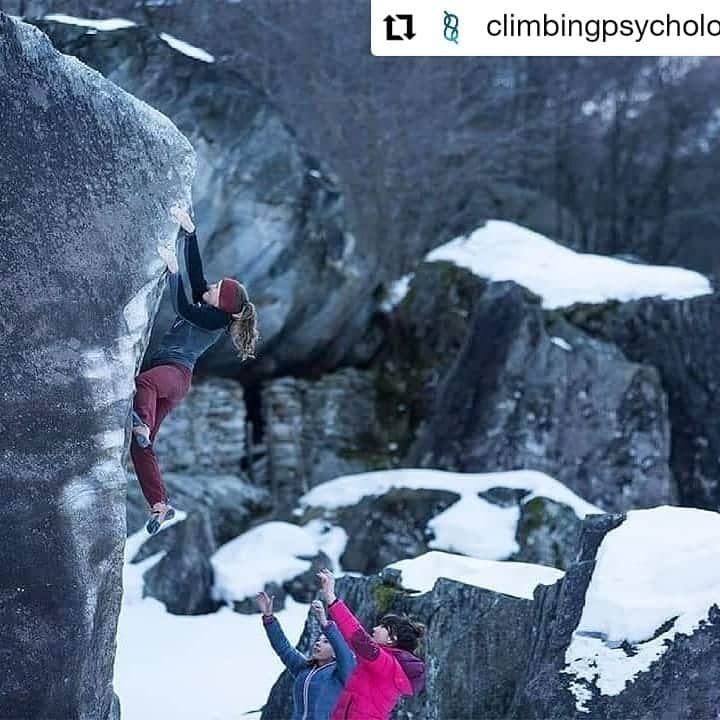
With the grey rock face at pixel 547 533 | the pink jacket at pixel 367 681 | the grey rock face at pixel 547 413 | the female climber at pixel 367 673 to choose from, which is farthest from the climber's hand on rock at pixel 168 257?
the grey rock face at pixel 547 413

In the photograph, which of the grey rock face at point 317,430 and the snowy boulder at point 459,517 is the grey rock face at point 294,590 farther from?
the grey rock face at point 317,430

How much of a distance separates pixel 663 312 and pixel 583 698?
24.6ft

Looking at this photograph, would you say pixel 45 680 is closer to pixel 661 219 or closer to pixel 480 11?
pixel 480 11

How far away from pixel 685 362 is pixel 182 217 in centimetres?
816

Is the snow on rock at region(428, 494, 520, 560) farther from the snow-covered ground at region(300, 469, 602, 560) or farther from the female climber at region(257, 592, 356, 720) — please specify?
the female climber at region(257, 592, 356, 720)

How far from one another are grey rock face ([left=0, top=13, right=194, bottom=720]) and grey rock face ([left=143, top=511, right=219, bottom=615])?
14.4 ft

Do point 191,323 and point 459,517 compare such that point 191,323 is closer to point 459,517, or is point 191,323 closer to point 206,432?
point 459,517

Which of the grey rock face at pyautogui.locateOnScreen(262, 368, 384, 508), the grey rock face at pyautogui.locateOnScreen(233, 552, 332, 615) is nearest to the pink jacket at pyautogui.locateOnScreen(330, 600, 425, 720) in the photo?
the grey rock face at pyautogui.locateOnScreen(233, 552, 332, 615)

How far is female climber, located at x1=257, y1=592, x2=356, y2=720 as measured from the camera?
3.54 metres

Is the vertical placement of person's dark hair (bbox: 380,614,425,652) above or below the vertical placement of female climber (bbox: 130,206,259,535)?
below

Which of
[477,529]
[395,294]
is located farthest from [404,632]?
[395,294]

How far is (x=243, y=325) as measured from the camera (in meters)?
3.93

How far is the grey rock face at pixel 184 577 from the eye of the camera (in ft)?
25.7

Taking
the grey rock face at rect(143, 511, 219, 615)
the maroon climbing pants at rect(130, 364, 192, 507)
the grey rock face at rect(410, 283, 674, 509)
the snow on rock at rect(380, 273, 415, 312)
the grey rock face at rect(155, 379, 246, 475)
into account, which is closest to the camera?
the maroon climbing pants at rect(130, 364, 192, 507)
